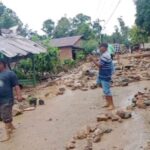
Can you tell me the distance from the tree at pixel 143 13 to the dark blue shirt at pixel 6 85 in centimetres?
3132

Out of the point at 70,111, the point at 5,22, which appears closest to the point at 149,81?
the point at 70,111

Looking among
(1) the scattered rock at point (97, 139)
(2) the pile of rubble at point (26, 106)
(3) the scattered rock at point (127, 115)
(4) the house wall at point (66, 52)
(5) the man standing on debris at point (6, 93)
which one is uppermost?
(4) the house wall at point (66, 52)

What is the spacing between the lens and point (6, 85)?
26.9ft

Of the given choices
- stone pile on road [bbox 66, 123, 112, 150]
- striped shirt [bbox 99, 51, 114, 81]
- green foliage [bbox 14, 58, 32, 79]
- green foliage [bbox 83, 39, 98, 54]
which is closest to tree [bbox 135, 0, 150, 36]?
green foliage [bbox 83, 39, 98, 54]

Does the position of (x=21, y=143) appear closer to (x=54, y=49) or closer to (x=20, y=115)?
(x=20, y=115)

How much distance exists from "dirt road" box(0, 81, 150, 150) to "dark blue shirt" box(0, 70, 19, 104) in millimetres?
823

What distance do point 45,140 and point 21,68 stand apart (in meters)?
18.4

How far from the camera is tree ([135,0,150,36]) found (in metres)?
38.2

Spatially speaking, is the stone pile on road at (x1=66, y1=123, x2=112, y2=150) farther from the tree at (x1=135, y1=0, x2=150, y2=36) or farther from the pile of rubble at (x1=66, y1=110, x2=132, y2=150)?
the tree at (x1=135, y1=0, x2=150, y2=36)

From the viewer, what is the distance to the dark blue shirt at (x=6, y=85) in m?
8.17

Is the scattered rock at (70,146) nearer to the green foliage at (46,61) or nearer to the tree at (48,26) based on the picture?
the green foliage at (46,61)

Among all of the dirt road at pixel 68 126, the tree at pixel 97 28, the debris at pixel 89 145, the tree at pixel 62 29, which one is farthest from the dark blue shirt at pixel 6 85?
the tree at pixel 62 29

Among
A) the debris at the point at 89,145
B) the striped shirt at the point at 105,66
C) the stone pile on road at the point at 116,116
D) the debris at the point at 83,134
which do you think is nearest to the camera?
the debris at the point at 89,145

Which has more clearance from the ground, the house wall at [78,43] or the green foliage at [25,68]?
the house wall at [78,43]
